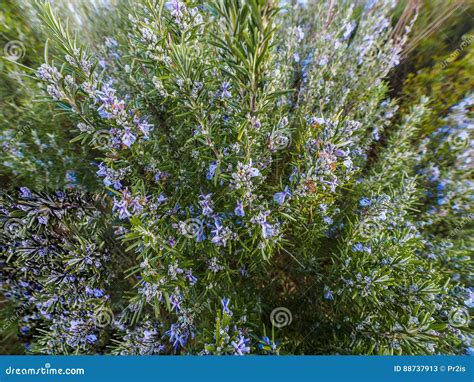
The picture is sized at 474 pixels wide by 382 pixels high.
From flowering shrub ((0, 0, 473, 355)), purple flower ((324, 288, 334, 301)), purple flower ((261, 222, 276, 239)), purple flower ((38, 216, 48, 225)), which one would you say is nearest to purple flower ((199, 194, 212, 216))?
flowering shrub ((0, 0, 473, 355))

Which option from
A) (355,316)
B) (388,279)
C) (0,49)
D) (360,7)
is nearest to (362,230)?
(388,279)

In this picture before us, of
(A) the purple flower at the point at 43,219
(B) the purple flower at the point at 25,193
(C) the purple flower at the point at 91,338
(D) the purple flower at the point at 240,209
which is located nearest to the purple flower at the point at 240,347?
(D) the purple flower at the point at 240,209

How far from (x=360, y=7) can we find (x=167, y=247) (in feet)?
11.2

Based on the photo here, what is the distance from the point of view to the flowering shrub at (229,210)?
4.98ft

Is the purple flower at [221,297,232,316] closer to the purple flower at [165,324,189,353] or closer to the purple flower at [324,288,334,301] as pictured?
the purple flower at [165,324,189,353]

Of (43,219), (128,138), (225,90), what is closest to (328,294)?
(225,90)

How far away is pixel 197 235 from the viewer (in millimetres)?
1784

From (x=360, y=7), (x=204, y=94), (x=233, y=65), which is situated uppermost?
(x=360, y=7)

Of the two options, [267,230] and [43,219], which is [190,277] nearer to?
[267,230]

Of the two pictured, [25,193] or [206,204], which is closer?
[206,204]

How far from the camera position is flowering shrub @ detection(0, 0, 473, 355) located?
4.98ft

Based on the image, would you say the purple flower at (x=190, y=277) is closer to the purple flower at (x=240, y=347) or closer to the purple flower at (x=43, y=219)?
the purple flower at (x=240, y=347)

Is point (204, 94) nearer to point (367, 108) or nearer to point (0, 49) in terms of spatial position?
point (367, 108)

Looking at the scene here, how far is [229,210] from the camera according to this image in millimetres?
1856
